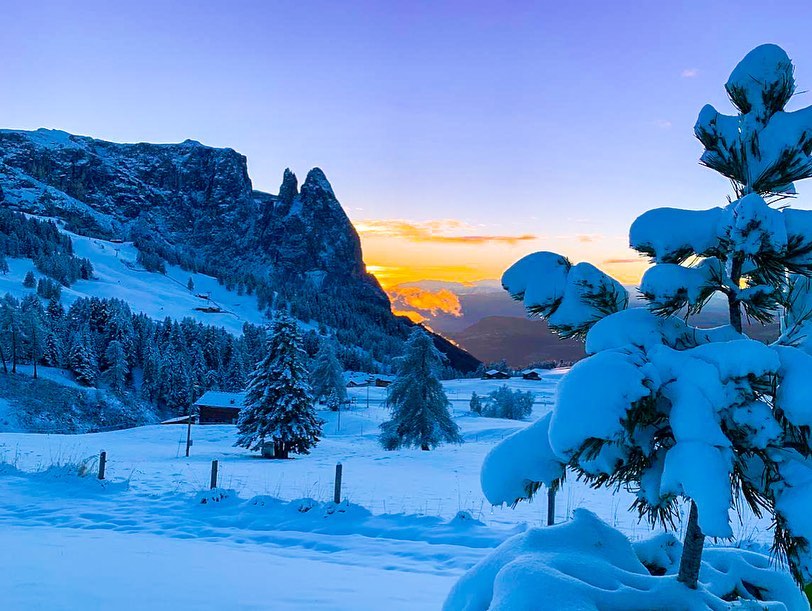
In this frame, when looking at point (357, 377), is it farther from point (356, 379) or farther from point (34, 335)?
point (34, 335)

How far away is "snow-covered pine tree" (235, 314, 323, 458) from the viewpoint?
98.0 ft

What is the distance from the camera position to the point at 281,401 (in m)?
30.2

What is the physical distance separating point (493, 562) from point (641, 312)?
1.79 metres

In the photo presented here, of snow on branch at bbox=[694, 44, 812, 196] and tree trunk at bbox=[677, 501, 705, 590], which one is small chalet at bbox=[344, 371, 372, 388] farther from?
snow on branch at bbox=[694, 44, 812, 196]

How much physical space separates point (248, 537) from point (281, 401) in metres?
21.9

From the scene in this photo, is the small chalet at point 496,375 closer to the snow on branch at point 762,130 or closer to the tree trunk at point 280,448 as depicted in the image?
the tree trunk at point 280,448

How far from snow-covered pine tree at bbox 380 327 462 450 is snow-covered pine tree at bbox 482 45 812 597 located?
31.7 meters

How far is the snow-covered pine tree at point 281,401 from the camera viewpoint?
29859mm

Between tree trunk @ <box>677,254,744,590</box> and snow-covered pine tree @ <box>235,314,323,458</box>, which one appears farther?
snow-covered pine tree @ <box>235,314,323,458</box>

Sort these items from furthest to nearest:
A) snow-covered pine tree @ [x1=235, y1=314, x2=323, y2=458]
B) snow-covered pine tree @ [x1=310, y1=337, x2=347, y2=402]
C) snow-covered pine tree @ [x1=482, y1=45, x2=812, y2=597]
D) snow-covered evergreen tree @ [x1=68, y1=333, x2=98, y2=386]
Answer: snow-covered evergreen tree @ [x1=68, y1=333, x2=98, y2=386] < snow-covered pine tree @ [x1=310, y1=337, x2=347, y2=402] < snow-covered pine tree @ [x1=235, y1=314, x2=323, y2=458] < snow-covered pine tree @ [x1=482, y1=45, x2=812, y2=597]

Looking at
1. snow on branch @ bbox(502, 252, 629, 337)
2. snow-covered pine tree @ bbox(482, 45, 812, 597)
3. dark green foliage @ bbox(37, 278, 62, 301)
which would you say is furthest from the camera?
dark green foliage @ bbox(37, 278, 62, 301)

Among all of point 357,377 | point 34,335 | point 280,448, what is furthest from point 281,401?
point 357,377

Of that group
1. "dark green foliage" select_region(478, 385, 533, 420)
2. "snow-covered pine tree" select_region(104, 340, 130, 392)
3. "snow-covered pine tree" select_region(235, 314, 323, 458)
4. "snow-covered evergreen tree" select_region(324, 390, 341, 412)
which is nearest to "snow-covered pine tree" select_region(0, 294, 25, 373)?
"snow-covered pine tree" select_region(104, 340, 130, 392)

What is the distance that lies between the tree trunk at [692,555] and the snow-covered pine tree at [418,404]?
31.4 meters
